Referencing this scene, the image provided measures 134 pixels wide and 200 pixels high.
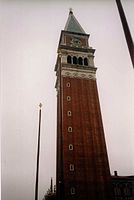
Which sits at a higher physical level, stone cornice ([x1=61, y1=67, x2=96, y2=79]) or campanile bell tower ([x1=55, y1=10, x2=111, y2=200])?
stone cornice ([x1=61, y1=67, x2=96, y2=79])

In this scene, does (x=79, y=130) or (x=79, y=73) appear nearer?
(x=79, y=130)

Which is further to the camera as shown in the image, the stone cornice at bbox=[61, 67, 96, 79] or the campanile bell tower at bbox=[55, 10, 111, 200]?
the stone cornice at bbox=[61, 67, 96, 79]

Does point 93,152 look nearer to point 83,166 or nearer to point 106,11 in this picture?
point 83,166

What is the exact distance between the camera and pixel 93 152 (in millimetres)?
10164

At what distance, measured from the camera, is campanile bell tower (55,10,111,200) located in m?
9.42

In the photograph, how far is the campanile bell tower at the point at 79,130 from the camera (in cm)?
942

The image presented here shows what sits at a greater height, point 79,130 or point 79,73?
point 79,73

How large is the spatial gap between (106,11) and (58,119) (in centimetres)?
673

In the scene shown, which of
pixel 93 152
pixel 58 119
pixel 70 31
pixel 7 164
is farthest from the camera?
pixel 70 31

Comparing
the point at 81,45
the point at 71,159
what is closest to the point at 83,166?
the point at 71,159

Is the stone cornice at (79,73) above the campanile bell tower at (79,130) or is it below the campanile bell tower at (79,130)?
above

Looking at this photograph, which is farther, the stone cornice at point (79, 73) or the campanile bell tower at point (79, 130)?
the stone cornice at point (79, 73)

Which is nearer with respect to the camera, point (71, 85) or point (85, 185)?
point (85, 185)

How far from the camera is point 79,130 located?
10633 millimetres
